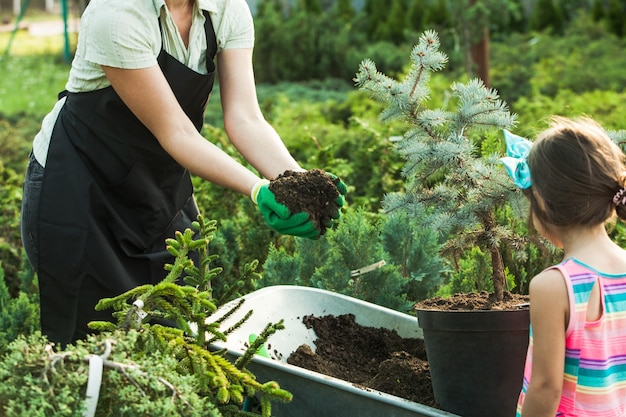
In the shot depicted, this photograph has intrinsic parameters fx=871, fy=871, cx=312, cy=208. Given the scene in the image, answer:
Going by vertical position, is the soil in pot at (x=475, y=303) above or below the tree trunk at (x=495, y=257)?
below

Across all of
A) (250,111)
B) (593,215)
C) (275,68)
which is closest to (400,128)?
(250,111)

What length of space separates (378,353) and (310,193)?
65 centimetres

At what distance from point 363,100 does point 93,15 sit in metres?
4.46

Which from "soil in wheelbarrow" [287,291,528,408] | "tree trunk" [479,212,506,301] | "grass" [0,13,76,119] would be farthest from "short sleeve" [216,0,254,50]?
"grass" [0,13,76,119]

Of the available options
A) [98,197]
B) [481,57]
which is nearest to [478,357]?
[98,197]

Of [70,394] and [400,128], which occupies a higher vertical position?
[70,394]

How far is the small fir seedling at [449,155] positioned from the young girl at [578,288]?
10.5 inches

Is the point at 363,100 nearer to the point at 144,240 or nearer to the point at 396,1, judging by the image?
the point at 144,240

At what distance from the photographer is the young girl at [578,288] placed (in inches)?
69.1

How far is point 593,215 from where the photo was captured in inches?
71.7

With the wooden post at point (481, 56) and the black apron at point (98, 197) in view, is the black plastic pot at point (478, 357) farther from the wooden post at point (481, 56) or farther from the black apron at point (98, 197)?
the wooden post at point (481, 56)

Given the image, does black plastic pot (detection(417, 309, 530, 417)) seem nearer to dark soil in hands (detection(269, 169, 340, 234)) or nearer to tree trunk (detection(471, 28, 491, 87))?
dark soil in hands (detection(269, 169, 340, 234))

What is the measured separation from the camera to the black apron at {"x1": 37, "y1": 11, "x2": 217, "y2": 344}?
2.57m

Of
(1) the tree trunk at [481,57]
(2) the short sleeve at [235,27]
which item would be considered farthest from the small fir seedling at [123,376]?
(1) the tree trunk at [481,57]
